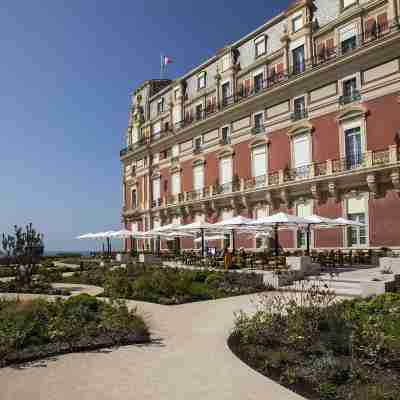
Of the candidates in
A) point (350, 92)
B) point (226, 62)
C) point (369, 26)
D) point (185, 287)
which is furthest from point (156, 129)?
point (185, 287)

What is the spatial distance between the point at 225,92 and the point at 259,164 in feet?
25.4

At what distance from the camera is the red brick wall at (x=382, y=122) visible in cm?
2191

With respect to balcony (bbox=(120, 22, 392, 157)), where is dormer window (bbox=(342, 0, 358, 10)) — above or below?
above

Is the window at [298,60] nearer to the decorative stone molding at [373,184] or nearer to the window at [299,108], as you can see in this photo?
the window at [299,108]

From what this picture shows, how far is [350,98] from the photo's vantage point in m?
24.2

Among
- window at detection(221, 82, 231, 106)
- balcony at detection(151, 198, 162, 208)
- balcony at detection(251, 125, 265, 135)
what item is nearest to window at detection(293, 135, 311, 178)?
balcony at detection(251, 125, 265, 135)

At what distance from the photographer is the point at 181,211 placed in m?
37.8

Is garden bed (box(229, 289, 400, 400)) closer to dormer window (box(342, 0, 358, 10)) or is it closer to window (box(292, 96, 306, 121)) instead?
window (box(292, 96, 306, 121))

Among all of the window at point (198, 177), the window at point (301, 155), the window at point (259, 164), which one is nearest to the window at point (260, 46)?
the window at point (259, 164)

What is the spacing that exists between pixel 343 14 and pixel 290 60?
4.58 m

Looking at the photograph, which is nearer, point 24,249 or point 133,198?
point 24,249

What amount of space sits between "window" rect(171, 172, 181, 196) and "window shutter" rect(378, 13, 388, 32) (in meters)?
21.2

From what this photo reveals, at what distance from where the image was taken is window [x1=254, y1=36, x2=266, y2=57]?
30.9 m

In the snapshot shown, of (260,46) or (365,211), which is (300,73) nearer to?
(260,46)
